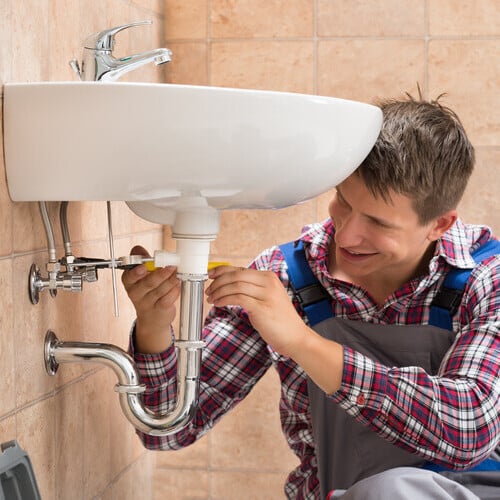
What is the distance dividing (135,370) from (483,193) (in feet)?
3.40

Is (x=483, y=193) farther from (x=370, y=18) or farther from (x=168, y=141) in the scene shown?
(x=168, y=141)

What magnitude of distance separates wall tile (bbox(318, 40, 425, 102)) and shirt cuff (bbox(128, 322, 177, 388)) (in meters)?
0.88

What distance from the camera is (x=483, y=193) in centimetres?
205

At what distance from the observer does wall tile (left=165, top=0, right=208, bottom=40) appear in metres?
2.10

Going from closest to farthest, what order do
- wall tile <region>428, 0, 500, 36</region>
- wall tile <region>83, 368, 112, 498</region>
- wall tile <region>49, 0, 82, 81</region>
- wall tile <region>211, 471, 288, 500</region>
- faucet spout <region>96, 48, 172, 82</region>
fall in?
faucet spout <region>96, 48, 172, 82</region>, wall tile <region>49, 0, 82, 81</region>, wall tile <region>83, 368, 112, 498</region>, wall tile <region>428, 0, 500, 36</region>, wall tile <region>211, 471, 288, 500</region>

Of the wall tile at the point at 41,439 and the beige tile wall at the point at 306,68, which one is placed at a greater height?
the beige tile wall at the point at 306,68

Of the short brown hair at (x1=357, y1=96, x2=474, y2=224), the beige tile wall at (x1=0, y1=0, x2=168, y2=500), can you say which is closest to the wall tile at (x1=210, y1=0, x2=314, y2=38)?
the beige tile wall at (x1=0, y1=0, x2=168, y2=500)

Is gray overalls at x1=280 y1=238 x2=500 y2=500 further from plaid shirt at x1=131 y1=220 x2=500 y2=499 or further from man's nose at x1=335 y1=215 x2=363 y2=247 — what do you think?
man's nose at x1=335 y1=215 x2=363 y2=247

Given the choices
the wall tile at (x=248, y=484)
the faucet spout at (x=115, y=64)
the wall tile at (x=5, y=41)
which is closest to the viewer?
the wall tile at (x=5, y=41)

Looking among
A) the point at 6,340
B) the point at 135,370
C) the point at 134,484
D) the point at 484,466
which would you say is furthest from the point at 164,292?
the point at 134,484

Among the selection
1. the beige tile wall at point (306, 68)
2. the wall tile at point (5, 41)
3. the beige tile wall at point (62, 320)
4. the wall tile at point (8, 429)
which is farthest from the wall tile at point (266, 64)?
the wall tile at point (8, 429)

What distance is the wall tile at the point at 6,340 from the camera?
119 cm

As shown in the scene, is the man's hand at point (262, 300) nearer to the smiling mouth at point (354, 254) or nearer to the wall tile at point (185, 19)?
the smiling mouth at point (354, 254)

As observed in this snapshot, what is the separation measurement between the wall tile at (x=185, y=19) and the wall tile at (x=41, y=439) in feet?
3.39
